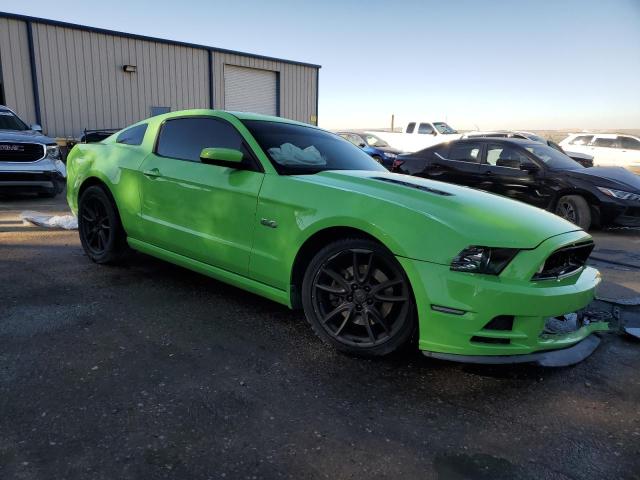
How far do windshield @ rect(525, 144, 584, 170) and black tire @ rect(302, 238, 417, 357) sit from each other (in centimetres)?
621

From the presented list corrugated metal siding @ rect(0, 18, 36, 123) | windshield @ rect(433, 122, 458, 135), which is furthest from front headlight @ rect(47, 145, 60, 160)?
windshield @ rect(433, 122, 458, 135)

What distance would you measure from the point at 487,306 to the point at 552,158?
6.62m

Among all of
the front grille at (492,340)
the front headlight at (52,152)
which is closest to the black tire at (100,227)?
the front grille at (492,340)

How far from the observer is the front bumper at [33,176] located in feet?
27.6

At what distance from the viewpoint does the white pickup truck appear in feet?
70.5

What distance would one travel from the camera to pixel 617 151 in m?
18.8

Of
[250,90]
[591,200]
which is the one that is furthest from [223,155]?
[250,90]

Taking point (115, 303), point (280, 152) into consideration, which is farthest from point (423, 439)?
point (115, 303)

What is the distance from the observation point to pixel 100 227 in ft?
15.8

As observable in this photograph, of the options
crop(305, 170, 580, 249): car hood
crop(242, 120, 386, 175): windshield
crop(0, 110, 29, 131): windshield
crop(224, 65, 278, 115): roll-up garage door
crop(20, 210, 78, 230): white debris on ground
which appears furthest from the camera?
crop(224, 65, 278, 115): roll-up garage door

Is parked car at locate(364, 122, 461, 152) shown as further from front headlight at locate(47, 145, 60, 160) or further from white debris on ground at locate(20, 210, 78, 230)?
white debris on ground at locate(20, 210, 78, 230)

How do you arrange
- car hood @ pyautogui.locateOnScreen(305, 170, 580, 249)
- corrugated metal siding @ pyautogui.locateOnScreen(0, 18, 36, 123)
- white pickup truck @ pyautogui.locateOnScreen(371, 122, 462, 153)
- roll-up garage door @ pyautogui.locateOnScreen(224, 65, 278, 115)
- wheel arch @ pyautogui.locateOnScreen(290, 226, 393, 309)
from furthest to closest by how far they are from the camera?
white pickup truck @ pyautogui.locateOnScreen(371, 122, 462, 153) < roll-up garage door @ pyautogui.locateOnScreen(224, 65, 278, 115) < corrugated metal siding @ pyautogui.locateOnScreen(0, 18, 36, 123) < wheel arch @ pyautogui.locateOnScreen(290, 226, 393, 309) < car hood @ pyautogui.locateOnScreen(305, 170, 580, 249)

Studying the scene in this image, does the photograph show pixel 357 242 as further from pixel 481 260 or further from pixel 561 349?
pixel 561 349

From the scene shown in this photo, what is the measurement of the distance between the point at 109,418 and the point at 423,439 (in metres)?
1.45
